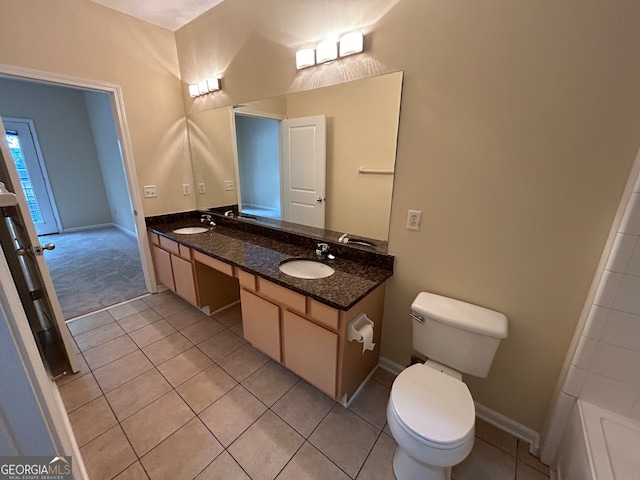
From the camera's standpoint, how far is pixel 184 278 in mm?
2479

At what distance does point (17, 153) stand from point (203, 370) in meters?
5.80

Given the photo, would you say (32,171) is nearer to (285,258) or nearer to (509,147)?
(285,258)

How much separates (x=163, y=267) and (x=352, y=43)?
260 cm

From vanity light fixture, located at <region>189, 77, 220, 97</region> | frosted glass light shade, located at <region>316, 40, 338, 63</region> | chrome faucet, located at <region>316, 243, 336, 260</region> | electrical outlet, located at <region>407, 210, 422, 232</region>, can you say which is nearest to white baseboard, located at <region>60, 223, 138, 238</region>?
vanity light fixture, located at <region>189, 77, 220, 97</region>

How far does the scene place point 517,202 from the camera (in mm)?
1238

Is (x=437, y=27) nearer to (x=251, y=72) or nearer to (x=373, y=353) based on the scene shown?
(x=251, y=72)

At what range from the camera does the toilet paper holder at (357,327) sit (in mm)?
1421

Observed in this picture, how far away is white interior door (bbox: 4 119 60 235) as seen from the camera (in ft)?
15.0

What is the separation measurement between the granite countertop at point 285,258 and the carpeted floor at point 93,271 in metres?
0.95

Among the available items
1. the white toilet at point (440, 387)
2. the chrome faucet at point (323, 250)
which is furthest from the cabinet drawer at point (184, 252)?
the white toilet at point (440, 387)

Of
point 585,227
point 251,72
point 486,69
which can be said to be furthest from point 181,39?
point 585,227

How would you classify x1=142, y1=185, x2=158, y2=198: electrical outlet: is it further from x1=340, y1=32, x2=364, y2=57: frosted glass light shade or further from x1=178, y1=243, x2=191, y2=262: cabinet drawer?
x1=340, y1=32, x2=364, y2=57: frosted glass light shade

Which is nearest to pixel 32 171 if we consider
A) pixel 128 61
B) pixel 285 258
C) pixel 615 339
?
pixel 128 61

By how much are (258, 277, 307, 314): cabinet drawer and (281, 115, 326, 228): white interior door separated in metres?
0.73
